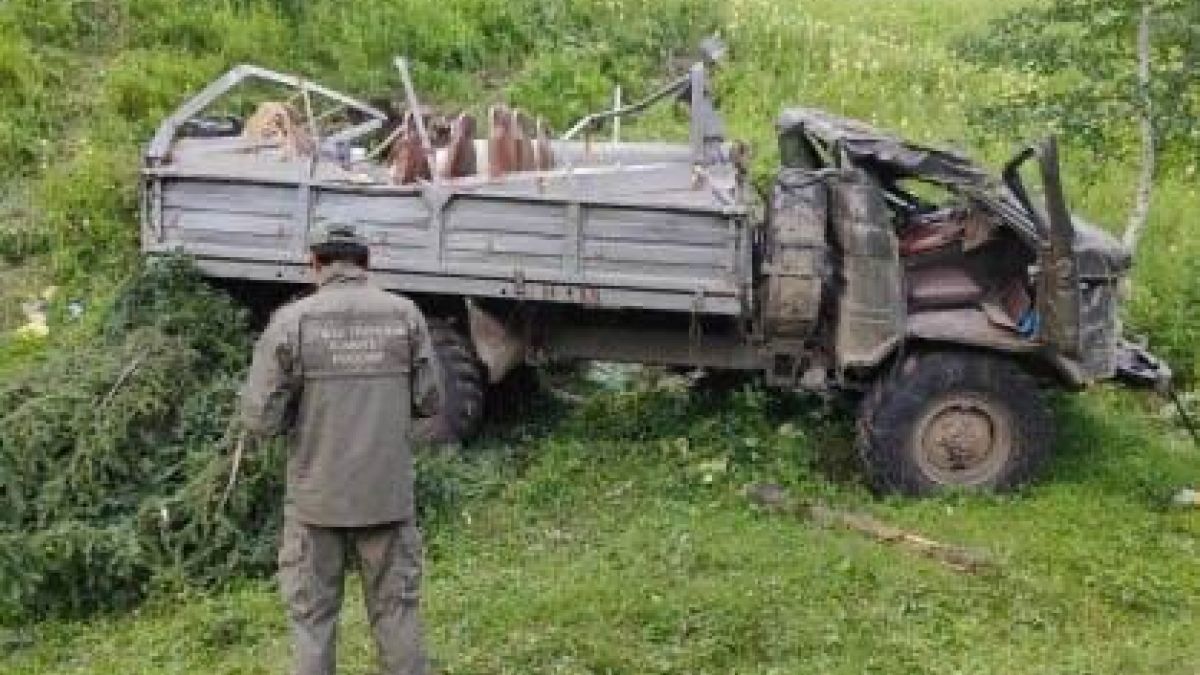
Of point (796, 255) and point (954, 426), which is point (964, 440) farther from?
point (796, 255)

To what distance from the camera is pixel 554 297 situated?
9812 mm

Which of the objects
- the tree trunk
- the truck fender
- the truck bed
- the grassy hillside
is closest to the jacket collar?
the grassy hillside

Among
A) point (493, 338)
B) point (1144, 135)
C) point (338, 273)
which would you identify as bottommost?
point (493, 338)

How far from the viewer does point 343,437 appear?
6.77m

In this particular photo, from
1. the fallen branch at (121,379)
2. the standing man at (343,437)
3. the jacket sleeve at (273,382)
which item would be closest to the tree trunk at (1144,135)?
the fallen branch at (121,379)

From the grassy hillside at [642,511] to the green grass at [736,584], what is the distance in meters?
0.02

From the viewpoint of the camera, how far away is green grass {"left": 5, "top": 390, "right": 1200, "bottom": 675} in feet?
25.6

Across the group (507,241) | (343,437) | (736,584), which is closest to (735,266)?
(507,241)

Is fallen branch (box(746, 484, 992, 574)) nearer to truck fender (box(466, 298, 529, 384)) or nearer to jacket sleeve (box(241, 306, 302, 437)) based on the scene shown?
truck fender (box(466, 298, 529, 384))

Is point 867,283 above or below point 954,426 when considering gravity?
above

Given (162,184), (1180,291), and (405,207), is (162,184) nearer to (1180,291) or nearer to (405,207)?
(405,207)

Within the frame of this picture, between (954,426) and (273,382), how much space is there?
14.1 feet

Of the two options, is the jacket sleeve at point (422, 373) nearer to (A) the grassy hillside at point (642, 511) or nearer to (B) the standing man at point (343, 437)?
(B) the standing man at point (343, 437)

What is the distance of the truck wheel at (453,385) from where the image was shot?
10.0m
